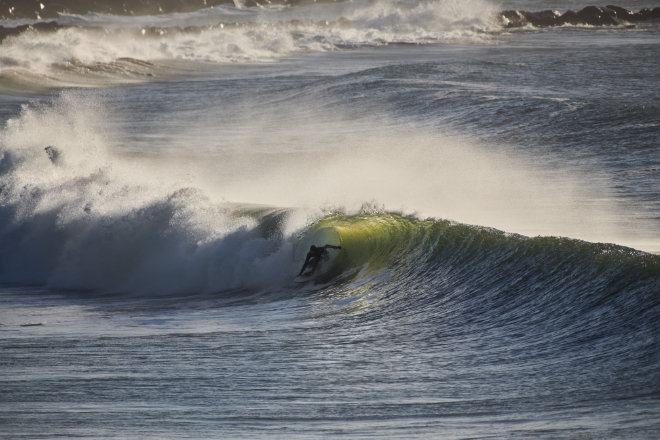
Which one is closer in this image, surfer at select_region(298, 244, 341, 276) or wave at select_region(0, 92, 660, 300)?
wave at select_region(0, 92, 660, 300)

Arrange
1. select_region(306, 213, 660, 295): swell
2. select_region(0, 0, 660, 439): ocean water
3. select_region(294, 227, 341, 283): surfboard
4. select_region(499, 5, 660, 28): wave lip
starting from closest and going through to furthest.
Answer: select_region(0, 0, 660, 439): ocean water
select_region(306, 213, 660, 295): swell
select_region(294, 227, 341, 283): surfboard
select_region(499, 5, 660, 28): wave lip

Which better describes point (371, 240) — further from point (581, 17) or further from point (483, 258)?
point (581, 17)

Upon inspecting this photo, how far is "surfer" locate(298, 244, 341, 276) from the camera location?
11.6m

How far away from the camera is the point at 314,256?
11.7m

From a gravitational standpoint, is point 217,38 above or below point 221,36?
below

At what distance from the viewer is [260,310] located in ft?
33.4

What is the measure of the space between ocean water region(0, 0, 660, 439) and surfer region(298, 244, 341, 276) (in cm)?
14

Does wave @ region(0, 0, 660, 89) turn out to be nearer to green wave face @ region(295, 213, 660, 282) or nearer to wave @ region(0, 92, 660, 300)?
wave @ region(0, 92, 660, 300)

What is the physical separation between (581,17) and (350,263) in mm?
45873

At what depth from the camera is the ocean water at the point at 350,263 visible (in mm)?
6000

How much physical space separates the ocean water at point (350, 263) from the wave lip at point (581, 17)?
2097 cm

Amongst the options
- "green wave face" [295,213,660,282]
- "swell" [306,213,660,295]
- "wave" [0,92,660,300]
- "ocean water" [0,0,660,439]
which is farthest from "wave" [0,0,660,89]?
"swell" [306,213,660,295]

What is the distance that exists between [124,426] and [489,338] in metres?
3.34

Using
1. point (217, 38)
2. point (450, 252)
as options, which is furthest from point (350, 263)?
point (217, 38)
